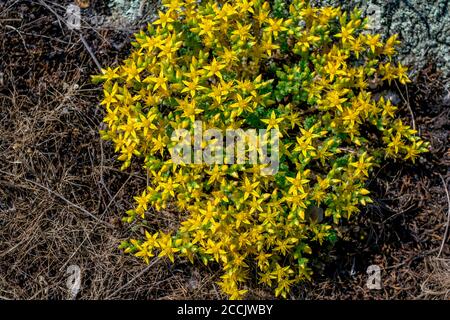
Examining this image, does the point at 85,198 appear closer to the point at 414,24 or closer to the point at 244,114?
the point at 244,114

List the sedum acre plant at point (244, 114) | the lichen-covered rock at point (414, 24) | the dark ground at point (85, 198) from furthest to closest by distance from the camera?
the dark ground at point (85, 198), the lichen-covered rock at point (414, 24), the sedum acre plant at point (244, 114)

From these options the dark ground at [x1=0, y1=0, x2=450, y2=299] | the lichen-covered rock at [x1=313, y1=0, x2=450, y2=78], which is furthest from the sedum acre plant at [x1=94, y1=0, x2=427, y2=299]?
the dark ground at [x1=0, y1=0, x2=450, y2=299]

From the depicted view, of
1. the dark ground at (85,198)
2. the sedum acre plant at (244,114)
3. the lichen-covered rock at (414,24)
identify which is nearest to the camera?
the sedum acre plant at (244,114)

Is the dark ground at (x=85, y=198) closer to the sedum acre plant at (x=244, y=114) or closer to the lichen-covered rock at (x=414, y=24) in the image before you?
the lichen-covered rock at (x=414, y=24)

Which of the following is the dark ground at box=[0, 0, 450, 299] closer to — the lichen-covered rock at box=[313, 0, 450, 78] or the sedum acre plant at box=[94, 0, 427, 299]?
the lichen-covered rock at box=[313, 0, 450, 78]

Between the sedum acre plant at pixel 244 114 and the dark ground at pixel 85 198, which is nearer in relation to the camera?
the sedum acre plant at pixel 244 114

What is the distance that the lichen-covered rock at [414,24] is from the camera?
3975mm

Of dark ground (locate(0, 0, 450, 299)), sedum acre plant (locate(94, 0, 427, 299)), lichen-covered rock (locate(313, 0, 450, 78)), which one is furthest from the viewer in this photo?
dark ground (locate(0, 0, 450, 299))

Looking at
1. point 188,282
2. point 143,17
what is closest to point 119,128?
point 143,17

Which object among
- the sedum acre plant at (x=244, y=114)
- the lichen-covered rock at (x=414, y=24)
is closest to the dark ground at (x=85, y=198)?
the lichen-covered rock at (x=414, y=24)

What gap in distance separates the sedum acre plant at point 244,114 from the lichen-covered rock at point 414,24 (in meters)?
0.38

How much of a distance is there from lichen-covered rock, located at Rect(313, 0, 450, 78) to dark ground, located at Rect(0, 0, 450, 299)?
0.44 metres

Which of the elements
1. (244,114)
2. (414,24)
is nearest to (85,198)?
(244,114)

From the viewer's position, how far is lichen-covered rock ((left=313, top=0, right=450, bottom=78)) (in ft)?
13.0
